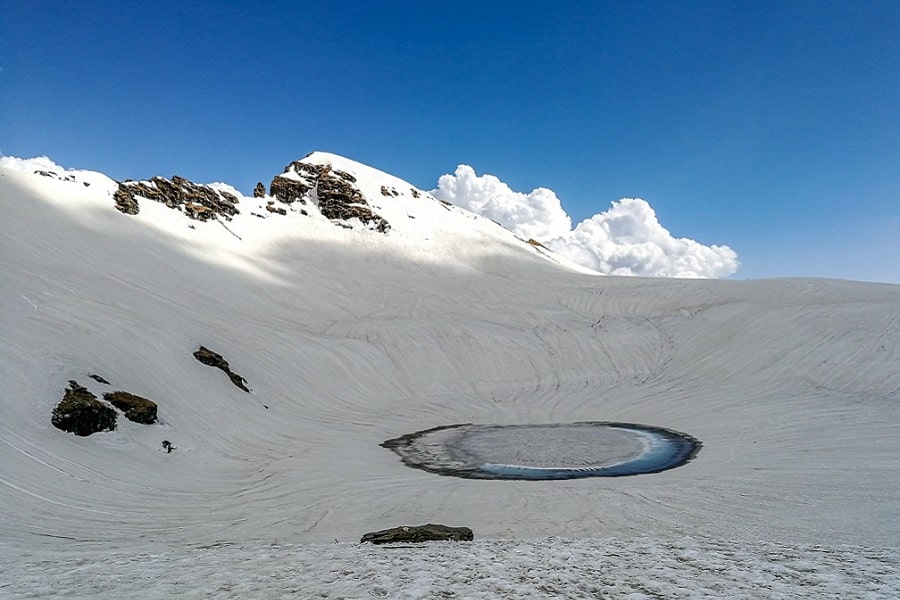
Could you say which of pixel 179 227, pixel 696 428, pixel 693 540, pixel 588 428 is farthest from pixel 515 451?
pixel 179 227

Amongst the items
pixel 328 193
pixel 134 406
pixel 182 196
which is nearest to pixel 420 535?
pixel 134 406

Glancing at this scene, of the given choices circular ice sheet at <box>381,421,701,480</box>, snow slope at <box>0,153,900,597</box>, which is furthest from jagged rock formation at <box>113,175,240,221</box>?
circular ice sheet at <box>381,421,701,480</box>

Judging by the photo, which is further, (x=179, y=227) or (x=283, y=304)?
(x=179, y=227)

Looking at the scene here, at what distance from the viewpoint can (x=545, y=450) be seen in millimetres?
14820

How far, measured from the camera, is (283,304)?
34.4m

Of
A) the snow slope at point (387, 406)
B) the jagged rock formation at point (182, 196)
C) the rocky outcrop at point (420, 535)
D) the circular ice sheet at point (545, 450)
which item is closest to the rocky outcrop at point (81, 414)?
the snow slope at point (387, 406)

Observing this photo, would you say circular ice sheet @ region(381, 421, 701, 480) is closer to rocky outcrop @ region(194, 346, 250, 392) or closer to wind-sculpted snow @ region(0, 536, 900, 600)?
wind-sculpted snow @ region(0, 536, 900, 600)

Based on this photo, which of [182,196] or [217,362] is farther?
[182,196]

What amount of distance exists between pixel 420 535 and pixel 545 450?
8.15m

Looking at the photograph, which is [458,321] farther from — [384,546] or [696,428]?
[384,546]

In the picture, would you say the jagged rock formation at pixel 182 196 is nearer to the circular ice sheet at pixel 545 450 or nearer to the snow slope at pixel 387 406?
the snow slope at pixel 387 406

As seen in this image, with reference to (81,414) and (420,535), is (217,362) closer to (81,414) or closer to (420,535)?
(81,414)

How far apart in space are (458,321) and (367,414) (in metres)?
12.6

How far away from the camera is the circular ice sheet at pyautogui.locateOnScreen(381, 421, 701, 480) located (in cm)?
1274
